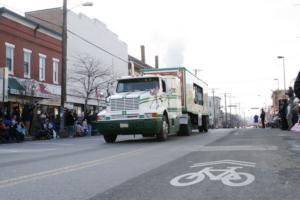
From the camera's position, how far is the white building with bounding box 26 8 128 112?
3900 centimetres

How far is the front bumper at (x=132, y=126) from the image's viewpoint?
16594mm

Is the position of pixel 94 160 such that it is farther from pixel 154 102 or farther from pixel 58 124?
pixel 58 124

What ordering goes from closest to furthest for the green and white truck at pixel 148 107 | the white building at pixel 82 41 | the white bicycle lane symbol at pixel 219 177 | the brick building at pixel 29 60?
1. the white bicycle lane symbol at pixel 219 177
2. the green and white truck at pixel 148 107
3. the brick building at pixel 29 60
4. the white building at pixel 82 41

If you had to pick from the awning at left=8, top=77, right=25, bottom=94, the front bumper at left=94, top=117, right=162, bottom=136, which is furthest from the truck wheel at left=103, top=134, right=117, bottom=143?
the awning at left=8, top=77, right=25, bottom=94

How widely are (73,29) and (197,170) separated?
109 ft

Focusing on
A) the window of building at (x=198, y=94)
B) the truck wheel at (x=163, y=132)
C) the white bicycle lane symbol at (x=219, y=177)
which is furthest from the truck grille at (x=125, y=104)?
the white bicycle lane symbol at (x=219, y=177)

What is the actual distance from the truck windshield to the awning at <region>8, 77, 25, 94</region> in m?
→ 11.8

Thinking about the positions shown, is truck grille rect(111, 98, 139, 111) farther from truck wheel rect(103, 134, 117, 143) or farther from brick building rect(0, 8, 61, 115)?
brick building rect(0, 8, 61, 115)

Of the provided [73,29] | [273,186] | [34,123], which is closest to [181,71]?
[34,123]

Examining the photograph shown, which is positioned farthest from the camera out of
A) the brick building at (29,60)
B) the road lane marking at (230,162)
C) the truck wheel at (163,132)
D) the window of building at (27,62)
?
the window of building at (27,62)

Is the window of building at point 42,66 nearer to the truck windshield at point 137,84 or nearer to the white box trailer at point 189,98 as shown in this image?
the white box trailer at point 189,98

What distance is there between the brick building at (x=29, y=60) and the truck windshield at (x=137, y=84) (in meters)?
11.4

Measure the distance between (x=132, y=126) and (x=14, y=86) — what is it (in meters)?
14.1

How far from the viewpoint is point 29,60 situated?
103 ft
